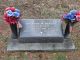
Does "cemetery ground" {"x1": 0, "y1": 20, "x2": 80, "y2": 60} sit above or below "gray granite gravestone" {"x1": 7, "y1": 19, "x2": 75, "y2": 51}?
below

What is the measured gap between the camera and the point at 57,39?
193 inches

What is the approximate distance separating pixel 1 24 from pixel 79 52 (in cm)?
167

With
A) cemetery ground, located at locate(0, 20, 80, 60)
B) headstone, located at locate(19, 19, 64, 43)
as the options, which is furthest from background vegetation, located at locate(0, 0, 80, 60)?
headstone, located at locate(19, 19, 64, 43)

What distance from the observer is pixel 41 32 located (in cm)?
489

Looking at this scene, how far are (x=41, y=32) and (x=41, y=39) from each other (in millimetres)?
116

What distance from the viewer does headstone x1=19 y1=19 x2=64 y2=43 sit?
4859 millimetres

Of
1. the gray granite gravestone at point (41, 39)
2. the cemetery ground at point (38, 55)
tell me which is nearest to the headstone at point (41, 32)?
the gray granite gravestone at point (41, 39)

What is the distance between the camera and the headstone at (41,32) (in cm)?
486

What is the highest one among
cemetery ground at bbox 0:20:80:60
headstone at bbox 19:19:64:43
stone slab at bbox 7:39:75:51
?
headstone at bbox 19:19:64:43

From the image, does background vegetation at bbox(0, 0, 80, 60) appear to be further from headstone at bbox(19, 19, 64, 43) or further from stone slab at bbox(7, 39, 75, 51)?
headstone at bbox(19, 19, 64, 43)

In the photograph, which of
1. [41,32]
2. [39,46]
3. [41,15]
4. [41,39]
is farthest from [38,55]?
[41,15]

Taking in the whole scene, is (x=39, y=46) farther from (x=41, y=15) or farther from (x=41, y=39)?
(x=41, y=15)

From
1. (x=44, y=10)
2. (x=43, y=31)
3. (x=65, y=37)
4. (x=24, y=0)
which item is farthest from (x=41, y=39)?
(x=24, y=0)

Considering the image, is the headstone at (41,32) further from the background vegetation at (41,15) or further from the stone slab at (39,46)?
the background vegetation at (41,15)
